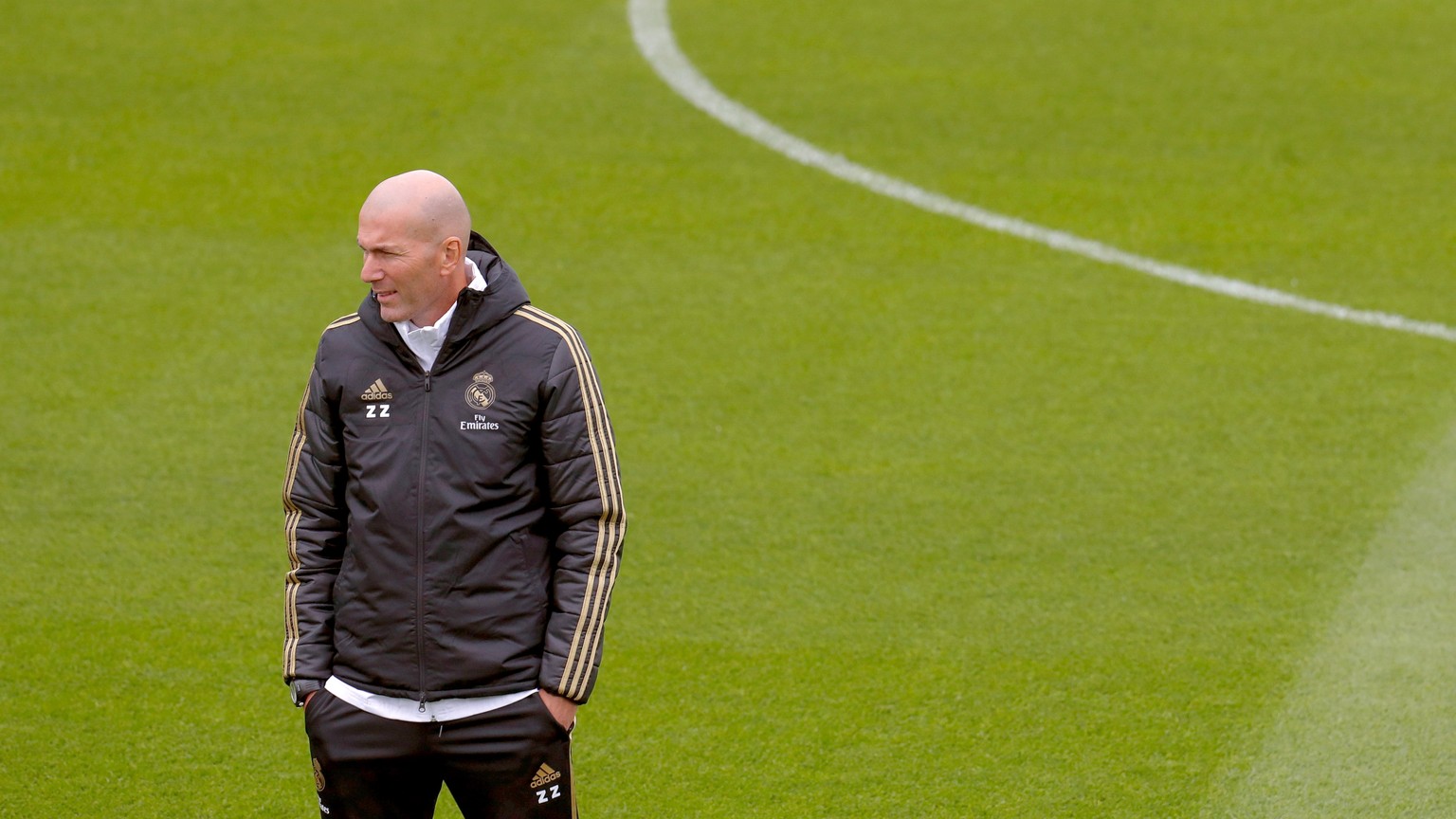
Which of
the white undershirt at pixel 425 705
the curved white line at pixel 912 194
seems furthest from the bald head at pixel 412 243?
the curved white line at pixel 912 194

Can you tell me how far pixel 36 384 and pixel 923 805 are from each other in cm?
436

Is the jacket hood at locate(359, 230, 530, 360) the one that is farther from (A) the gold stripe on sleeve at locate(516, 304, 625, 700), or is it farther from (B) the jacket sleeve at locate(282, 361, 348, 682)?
(B) the jacket sleeve at locate(282, 361, 348, 682)

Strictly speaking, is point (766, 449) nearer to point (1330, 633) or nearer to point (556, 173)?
point (1330, 633)

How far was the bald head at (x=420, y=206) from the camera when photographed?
119 inches

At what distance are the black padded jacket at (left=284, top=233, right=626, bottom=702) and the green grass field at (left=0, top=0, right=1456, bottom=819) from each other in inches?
55.3

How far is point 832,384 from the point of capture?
22.7ft

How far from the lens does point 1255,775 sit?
4559 mm

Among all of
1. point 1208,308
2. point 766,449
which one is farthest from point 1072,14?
point 766,449

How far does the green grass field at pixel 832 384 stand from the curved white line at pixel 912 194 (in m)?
0.12

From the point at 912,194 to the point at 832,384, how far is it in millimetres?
2288

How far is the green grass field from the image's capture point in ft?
15.5

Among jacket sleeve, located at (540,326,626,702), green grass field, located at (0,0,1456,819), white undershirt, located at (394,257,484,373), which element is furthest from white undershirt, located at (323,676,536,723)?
green grass field, located at (0,0,1456,819)

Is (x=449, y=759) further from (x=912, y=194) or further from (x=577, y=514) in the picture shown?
(x=912, y=194)

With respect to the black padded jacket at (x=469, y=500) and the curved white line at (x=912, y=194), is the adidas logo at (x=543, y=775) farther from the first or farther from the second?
the curved white line at (x=912, y=194)
